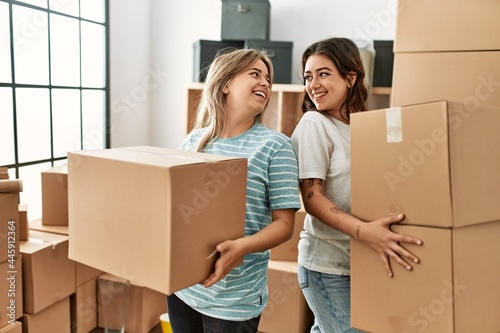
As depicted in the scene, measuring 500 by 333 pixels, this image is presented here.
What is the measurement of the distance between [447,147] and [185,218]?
0.59m

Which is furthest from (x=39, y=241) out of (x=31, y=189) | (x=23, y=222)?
(x=31, y=189)

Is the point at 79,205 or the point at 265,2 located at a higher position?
the point at 265,2

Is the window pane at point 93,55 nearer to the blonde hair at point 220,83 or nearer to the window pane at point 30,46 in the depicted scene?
the window pane at point 30,46

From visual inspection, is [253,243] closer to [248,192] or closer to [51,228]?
[248,192]

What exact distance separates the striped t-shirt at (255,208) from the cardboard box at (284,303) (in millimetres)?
1154

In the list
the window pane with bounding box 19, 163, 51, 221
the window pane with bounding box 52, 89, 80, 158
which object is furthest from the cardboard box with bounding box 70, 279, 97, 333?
the window pane with bounding box 52, 89, 80, 158

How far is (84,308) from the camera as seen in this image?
7.62ft

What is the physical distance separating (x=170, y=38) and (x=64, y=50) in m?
0.82

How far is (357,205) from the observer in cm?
117

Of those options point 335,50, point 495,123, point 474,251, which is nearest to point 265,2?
point 335,50

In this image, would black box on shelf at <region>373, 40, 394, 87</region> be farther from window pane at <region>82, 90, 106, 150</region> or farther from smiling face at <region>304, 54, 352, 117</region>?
window pane at <region>82, 90, 106, 150</region>

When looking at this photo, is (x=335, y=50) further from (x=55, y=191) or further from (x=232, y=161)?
(x=55, y=191)

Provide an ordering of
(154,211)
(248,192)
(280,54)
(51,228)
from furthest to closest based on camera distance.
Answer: (280,54) < (51,228) < (248,192) < (154,211)

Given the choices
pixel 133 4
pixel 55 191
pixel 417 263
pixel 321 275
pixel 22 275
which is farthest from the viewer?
pixel 133 4
